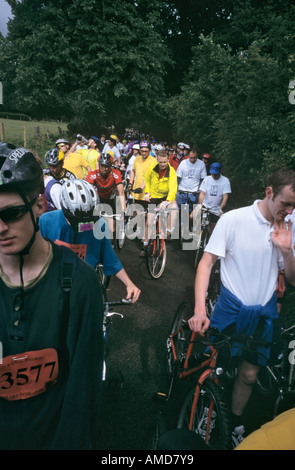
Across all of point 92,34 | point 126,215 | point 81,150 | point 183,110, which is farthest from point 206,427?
point 92,34

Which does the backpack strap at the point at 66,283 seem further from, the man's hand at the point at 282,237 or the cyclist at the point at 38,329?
the man's hand at the point at 282,237

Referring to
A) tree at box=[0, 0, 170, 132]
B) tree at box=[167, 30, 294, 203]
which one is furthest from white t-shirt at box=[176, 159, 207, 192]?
tree at box=[0, 0, 170, 132]

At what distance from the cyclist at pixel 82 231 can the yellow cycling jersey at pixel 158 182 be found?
393 centimetres

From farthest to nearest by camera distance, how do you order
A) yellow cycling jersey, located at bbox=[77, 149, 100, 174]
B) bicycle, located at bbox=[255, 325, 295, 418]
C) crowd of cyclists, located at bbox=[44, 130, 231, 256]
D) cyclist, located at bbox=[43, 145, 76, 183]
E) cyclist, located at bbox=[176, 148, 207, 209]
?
yellow cycling jersey, located at bbox=[77, 149, 100, 174], cyclist, located at bbox=[176, 148, 207, 209], crowd of cyclists, located at bbox=[44, 130, 231, 256], cyclist, located at bbox=[43, 145, 76, 183], bicycle, located at bbox=[255, 325, 295, 418]

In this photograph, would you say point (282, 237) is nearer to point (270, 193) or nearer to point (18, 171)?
point (270, 193)

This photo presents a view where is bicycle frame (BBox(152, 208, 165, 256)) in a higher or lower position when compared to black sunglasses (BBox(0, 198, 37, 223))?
lower

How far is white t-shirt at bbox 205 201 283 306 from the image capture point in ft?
9.77

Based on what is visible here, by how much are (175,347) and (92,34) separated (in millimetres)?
30583

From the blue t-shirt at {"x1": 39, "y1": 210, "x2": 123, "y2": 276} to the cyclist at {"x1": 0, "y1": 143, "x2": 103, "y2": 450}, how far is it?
73.0 inches

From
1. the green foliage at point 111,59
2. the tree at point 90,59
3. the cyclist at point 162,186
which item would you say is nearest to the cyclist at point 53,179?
the cyclist at point 162,186

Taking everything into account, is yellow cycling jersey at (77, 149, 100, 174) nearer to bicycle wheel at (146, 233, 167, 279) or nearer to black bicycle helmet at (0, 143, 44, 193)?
bicycle wheel at (146, 233, 167, 279)

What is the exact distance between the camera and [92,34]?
1123 inches

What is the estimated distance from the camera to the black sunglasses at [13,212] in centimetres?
153

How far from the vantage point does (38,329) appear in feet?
5.06
